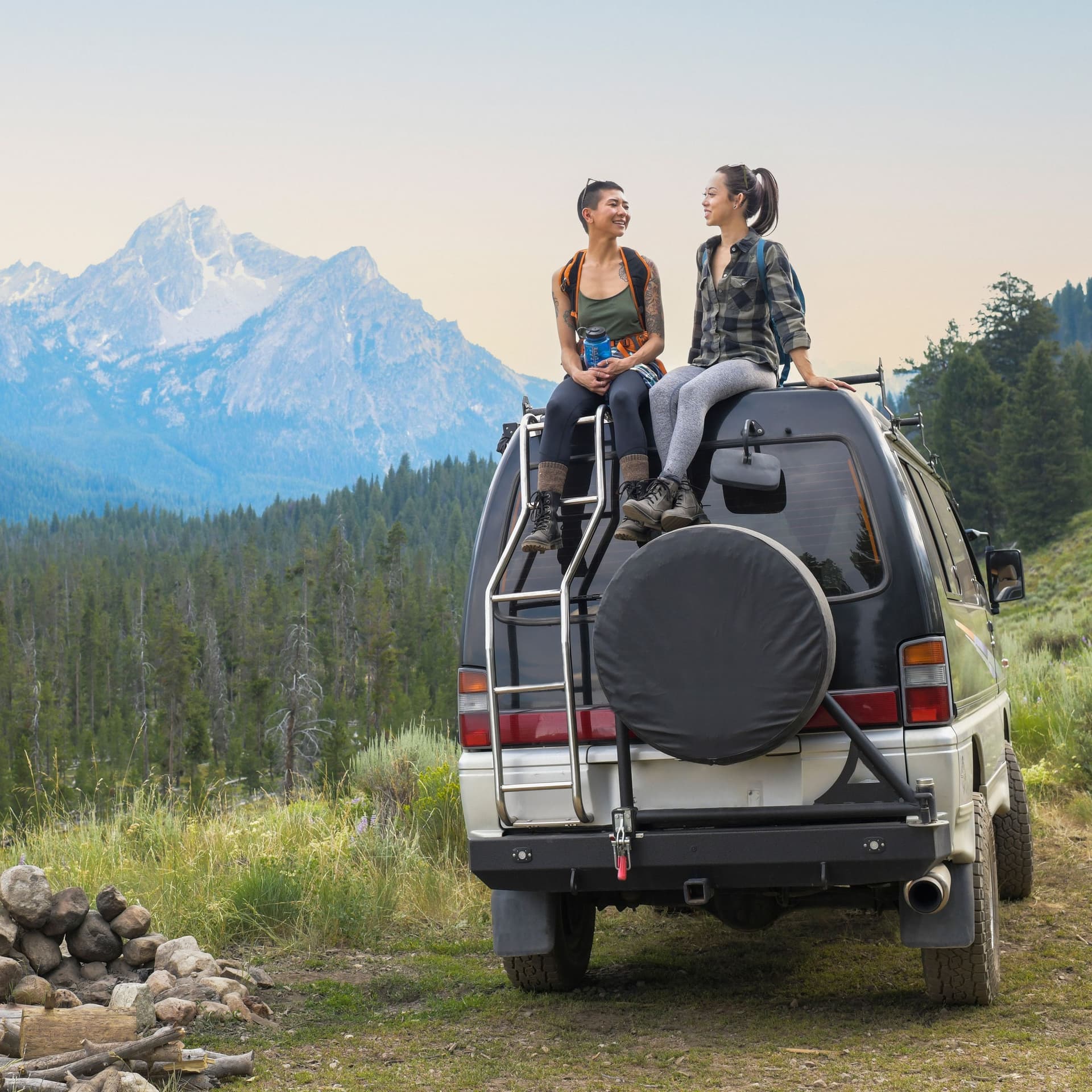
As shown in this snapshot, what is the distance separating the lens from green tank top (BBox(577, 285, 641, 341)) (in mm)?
5359

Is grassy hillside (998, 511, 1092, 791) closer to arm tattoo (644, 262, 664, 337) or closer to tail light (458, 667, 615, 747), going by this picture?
arm tattoo (644, 262, 664, 337)

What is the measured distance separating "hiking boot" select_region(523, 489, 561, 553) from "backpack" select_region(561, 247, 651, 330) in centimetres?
119

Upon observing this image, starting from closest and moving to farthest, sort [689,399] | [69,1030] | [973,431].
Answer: [69,1030] < [689,399] < [973,431]

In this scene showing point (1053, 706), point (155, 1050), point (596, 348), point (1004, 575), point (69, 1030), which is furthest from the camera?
point (1053, 706)

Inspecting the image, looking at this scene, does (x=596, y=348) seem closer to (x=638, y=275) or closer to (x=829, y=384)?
(x=638, y=275)

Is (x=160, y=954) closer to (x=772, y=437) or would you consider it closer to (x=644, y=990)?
(x=644, y=990)

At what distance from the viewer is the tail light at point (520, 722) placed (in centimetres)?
428

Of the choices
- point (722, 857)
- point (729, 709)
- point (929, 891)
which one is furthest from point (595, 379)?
point (929, 891)

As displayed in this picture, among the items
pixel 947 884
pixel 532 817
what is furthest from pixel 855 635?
pixel 532 817

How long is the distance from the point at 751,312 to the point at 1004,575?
269cm

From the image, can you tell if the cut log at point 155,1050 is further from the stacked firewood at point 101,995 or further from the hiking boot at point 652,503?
the hiking boot at point 652,503

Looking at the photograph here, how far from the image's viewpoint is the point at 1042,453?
65.8 m

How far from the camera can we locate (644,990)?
17.0 ft

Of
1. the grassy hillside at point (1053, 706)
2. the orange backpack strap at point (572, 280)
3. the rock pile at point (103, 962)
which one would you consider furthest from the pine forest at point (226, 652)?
the orange backpack strap at point (572, 280)
